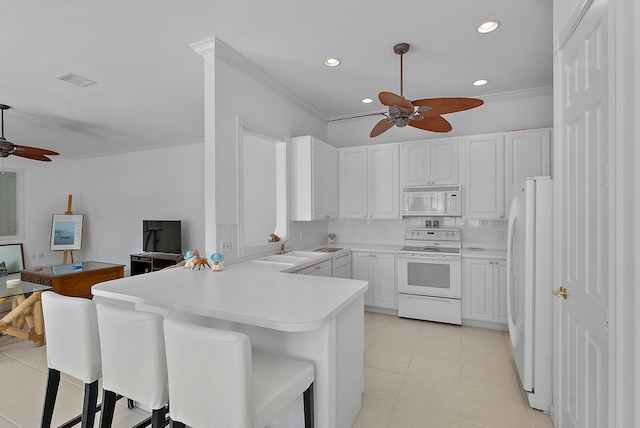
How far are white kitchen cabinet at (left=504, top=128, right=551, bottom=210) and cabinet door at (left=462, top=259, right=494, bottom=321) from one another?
0.73 m

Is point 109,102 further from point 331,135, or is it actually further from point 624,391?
point 624,391

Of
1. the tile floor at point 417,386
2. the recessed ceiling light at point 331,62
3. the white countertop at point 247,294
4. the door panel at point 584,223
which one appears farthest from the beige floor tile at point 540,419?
the recessed ceiling light at point 331,62

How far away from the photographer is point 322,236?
15.7 feet

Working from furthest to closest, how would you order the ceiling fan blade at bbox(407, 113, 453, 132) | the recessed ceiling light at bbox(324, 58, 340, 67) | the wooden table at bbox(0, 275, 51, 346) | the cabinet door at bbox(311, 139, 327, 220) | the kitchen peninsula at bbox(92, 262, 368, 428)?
the cabinet door at bbox(311, 139, 327, 220) → the wooden table at bbox(0, 275, 51, 346) → the recessed ceiling light at bbox(324, 58, 340, 67) → the ceiling fan blade at bbox(407, 113, 453, 132) → the kitchen peninsula at bbox(92, 262, 368, 428)

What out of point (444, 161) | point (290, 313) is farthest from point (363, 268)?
point (290, 313)

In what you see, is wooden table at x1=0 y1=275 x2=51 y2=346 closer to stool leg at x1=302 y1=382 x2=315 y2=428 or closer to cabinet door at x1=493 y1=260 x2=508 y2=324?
stool leg at x1=302 y1=382 x2=315 y2=428

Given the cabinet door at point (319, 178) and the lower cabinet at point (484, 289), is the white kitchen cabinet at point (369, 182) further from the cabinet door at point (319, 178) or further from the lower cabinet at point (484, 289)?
the lower cabinet at point (484, 289)

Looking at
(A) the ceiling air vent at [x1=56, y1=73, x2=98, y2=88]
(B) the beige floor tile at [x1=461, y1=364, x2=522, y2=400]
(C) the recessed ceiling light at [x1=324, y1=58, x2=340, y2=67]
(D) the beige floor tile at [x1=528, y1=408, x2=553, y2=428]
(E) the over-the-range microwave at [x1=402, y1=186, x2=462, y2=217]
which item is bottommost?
(D) the beige floor tile at [x1=528, y1=408, x2=553, y2=428]

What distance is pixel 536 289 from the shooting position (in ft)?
7.16

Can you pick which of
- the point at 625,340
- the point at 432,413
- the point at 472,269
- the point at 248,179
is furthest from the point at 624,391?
the point at 248,179

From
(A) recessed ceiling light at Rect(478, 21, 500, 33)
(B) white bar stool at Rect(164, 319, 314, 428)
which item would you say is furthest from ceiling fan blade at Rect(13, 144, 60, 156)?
(A) recessed ceiling light at Rect(478, 21, 500, 33)

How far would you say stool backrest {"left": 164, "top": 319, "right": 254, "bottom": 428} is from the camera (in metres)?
1.18

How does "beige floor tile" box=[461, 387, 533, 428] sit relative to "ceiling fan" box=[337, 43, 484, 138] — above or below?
below

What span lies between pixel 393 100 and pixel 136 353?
2.19 metres
